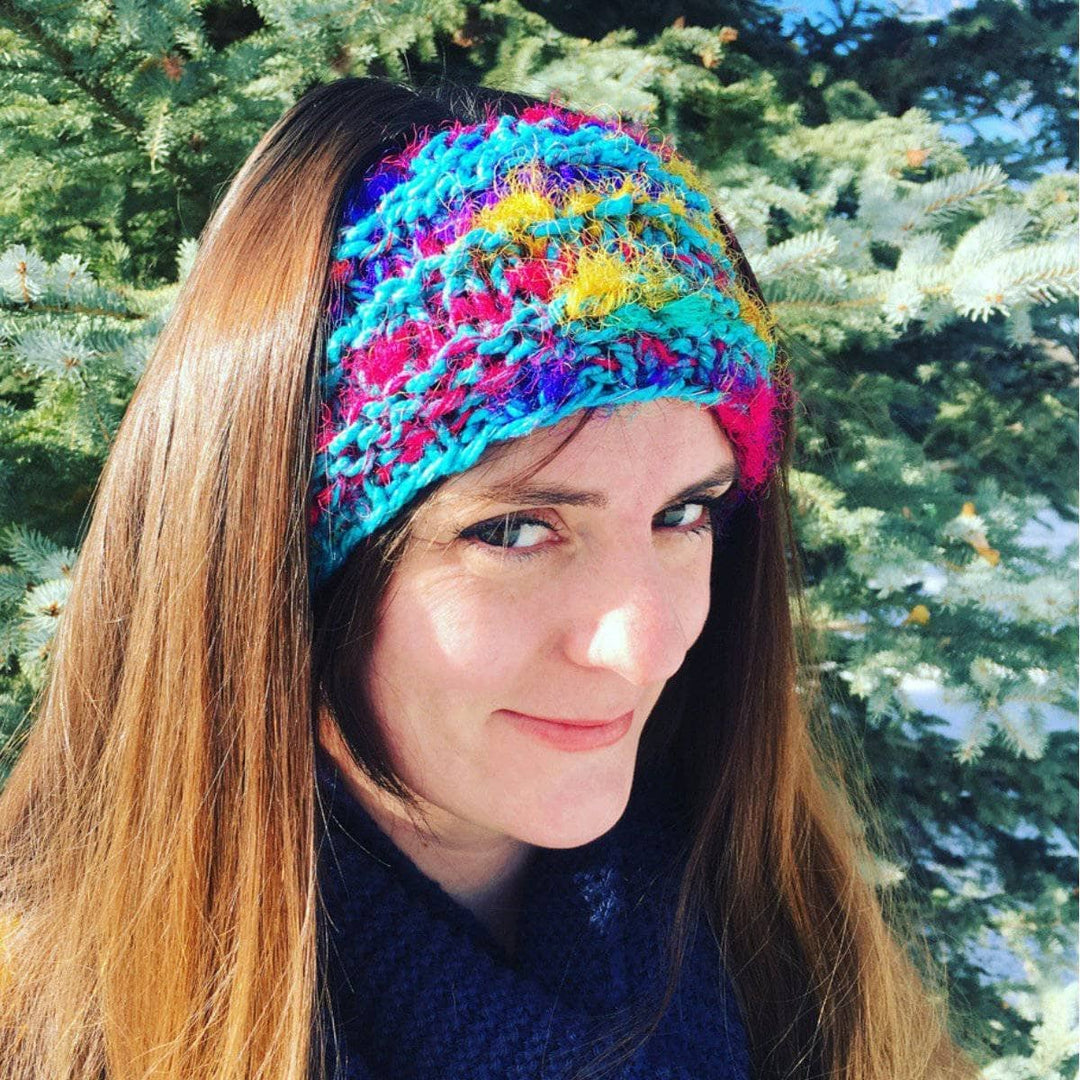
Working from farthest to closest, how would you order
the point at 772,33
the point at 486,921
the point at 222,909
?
the point at 772,33 < the point at 486,921 < the point at 222,909

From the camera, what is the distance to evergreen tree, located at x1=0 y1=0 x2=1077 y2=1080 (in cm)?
168

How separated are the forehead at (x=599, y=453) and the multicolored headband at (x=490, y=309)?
1.0 inches

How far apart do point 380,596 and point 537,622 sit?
19 cm

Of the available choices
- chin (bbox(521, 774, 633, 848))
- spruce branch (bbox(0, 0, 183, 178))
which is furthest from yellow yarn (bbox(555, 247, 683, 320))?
spruce branch (bbox(0, 0, 183, 178))

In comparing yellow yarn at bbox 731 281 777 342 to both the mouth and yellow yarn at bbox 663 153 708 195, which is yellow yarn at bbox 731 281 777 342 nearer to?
yellow yarn at bbox 663 153 708 195

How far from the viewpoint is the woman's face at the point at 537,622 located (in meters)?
1.09

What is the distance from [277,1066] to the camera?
107 cm

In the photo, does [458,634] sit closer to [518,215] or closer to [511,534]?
[511,534]

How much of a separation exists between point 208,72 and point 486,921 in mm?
1551

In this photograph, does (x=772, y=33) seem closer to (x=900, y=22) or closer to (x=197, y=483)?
(x=900, y=22)

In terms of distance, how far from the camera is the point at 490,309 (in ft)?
3.38

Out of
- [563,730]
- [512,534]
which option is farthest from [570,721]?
[512,534]

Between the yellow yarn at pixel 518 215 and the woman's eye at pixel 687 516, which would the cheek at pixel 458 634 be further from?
the yellow yarn at pixel 518 215

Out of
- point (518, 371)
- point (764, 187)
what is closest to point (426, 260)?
point (518, 371)
